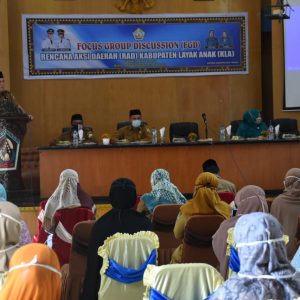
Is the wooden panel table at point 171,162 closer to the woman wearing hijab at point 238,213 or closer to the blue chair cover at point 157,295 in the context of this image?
the woman wearing hijab at point 238,213

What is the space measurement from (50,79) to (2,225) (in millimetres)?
7879

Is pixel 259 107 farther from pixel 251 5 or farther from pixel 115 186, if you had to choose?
pixel 115 186

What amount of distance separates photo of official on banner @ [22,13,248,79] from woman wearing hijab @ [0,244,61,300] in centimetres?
842

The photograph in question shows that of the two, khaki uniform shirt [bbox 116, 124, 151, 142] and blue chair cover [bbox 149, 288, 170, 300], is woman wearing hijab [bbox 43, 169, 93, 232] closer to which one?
blue chair cover [bbox 149, 288, 170, 300]

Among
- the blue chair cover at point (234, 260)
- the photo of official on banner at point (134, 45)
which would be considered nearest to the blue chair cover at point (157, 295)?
the blue chair cover at point (234, 260)

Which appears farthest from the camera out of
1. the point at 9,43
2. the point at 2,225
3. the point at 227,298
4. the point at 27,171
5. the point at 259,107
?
the point at 259,107

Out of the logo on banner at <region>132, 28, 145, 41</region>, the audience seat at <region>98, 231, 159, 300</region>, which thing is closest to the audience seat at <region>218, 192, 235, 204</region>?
the audience seat at <region>98, 231, 159, 300</region>

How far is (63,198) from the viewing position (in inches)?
219

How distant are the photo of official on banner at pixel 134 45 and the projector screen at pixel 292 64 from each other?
2.25ft

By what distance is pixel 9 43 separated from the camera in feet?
34.7

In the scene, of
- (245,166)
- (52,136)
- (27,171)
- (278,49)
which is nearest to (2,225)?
(245,166)

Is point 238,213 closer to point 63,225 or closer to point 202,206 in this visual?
point 202,206

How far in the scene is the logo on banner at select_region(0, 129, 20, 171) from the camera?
7691 mm

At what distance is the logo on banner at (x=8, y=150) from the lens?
303 inches
